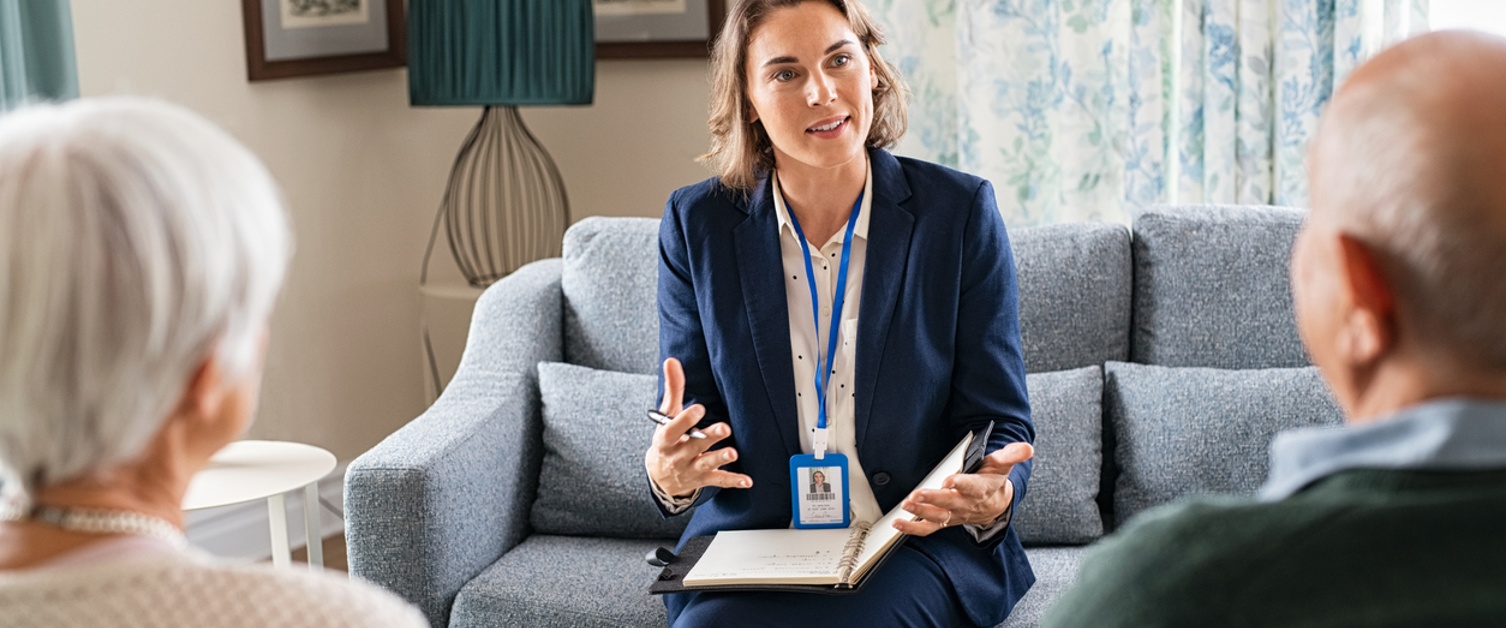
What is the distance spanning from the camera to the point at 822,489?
2.15 m

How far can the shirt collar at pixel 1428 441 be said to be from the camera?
836 mm

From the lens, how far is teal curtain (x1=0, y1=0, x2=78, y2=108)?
2.87 metres

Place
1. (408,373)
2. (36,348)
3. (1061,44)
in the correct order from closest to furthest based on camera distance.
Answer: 1. (36,348)
2. (1061,44)
3. (408,373)

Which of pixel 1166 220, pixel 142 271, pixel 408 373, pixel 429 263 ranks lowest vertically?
pixel 408 373

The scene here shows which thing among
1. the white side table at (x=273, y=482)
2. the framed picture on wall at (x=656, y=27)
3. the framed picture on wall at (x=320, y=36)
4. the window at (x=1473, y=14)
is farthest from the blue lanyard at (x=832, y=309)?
the framed picture on wall at (x=320, y=36)

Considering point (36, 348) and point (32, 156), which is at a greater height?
point (32, 156)

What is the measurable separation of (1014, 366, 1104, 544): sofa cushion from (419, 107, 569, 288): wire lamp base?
6.55 feet

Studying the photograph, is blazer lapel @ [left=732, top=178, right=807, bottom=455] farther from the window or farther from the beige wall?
the beige wall

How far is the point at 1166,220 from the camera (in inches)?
102

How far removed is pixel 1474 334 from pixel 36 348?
86cm

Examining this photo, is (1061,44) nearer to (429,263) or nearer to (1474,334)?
(429,263)

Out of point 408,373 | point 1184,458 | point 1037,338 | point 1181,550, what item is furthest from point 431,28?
point 1181,550

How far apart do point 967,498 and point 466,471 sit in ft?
2.85

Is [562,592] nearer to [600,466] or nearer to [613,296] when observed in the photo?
[600,466]
